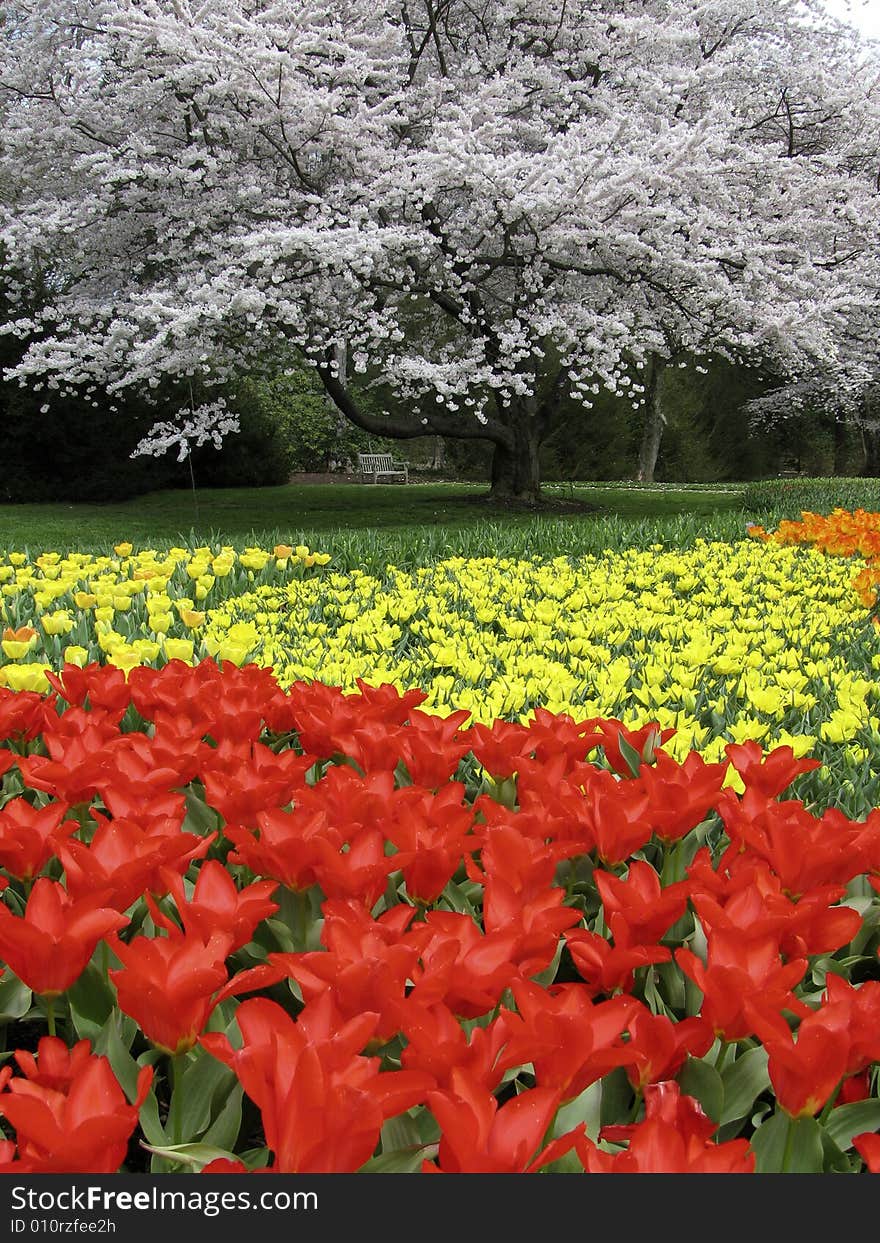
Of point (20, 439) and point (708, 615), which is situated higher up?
point (20, 439)

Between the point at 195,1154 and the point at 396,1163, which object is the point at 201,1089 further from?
the point at 396,1163

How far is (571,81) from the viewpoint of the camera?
13148 millimetres

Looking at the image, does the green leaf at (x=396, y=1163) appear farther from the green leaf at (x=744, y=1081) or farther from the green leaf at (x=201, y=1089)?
the green leaf at (x=744, y=1081)

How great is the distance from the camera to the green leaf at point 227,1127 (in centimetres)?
96

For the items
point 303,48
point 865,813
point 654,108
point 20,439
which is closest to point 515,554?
point 865,813

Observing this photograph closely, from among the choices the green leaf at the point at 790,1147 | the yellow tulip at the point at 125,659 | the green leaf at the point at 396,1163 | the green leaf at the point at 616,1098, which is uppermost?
the yellow tulip at the point at 125,659

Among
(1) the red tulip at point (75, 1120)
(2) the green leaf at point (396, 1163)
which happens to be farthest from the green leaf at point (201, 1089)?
(2) the green leaf at point (396, 1163)

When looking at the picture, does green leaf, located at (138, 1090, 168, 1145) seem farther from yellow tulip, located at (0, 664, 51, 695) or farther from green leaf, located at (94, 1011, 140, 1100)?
yellow tulip, located at (0, 664, 51, 695)

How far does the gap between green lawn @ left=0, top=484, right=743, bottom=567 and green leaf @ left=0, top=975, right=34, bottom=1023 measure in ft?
13.6

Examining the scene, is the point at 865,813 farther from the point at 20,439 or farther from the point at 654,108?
the point at 20,439

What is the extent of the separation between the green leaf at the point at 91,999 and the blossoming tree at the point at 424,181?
8466mm

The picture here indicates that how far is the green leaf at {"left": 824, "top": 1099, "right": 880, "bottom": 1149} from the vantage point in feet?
3.25

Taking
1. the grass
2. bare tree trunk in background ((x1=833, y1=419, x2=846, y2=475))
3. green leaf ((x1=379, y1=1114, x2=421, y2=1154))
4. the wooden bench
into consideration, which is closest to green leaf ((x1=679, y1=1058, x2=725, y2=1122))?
green leaf ((x1=379, y1=1114, x2=421, y2=1154))

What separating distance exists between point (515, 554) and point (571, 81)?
1000 centimetres
